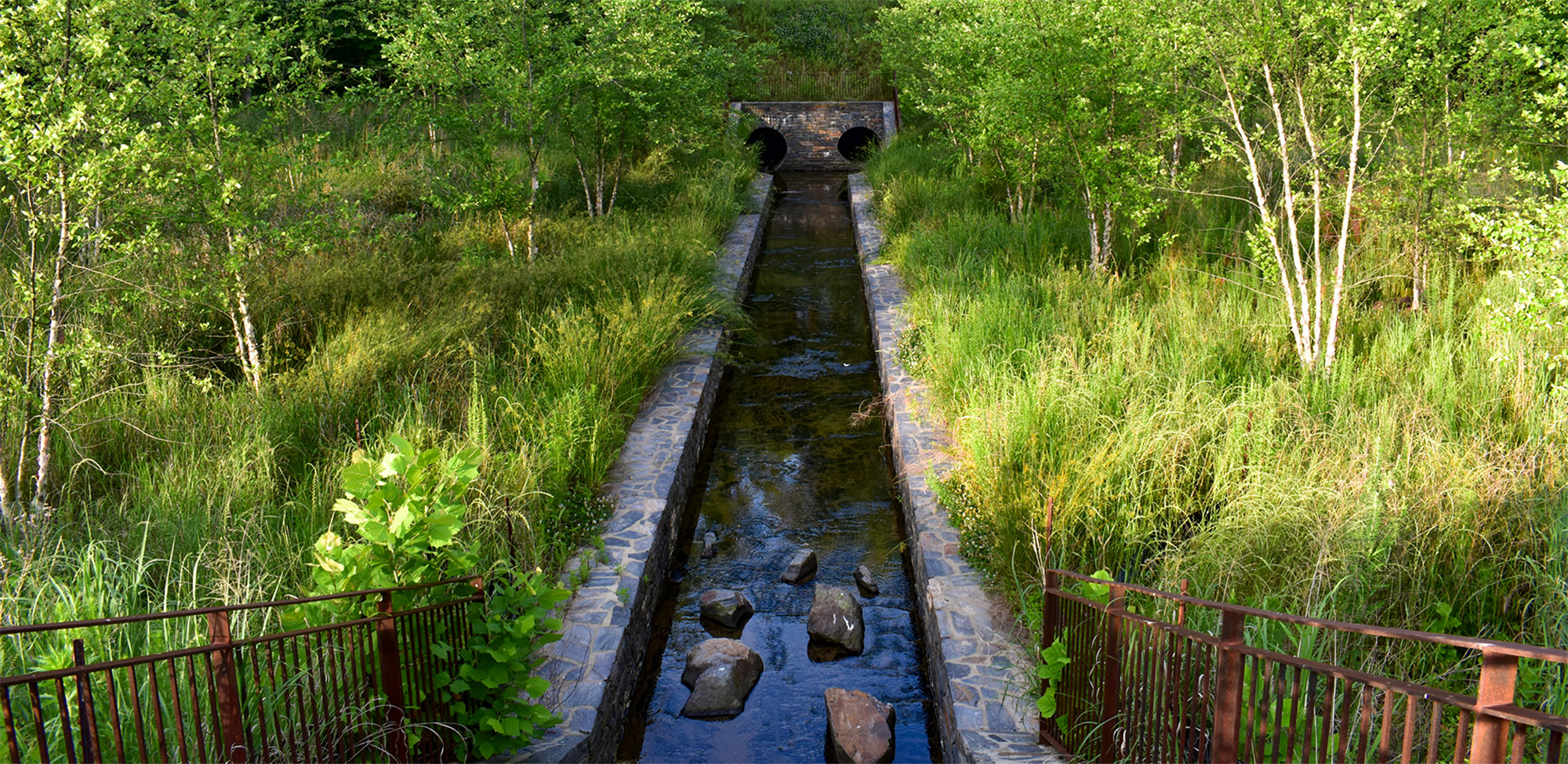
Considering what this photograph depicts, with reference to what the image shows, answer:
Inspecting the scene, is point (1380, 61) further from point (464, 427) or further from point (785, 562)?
point (464, 427)

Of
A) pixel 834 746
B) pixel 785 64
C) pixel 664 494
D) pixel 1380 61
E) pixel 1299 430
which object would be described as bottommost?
pixel 834 746

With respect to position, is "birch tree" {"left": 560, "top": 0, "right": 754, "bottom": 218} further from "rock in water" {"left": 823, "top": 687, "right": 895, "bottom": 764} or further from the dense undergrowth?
the dense undergrowth

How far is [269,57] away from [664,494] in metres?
4.54

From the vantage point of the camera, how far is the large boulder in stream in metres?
5.39

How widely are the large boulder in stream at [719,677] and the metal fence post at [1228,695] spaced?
9.83ft

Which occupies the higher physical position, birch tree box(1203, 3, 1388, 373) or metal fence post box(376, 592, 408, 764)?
birch tree box(1203, 3, 1388, 373)

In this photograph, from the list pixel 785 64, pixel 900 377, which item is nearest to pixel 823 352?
pixel 900 377

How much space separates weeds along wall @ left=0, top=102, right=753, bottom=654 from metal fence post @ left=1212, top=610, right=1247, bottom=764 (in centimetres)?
362

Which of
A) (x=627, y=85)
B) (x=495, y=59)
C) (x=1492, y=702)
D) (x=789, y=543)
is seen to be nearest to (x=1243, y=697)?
(x=1492, y=702)

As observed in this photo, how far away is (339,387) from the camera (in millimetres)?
7145

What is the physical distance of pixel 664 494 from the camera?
683 centimetres

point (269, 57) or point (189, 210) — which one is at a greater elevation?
point (269, 57)

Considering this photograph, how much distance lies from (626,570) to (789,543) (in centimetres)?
163

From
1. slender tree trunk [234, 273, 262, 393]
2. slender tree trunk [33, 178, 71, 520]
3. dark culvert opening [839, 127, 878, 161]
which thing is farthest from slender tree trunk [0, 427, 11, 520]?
dark culvert opening [839, 127, 878, 161]
